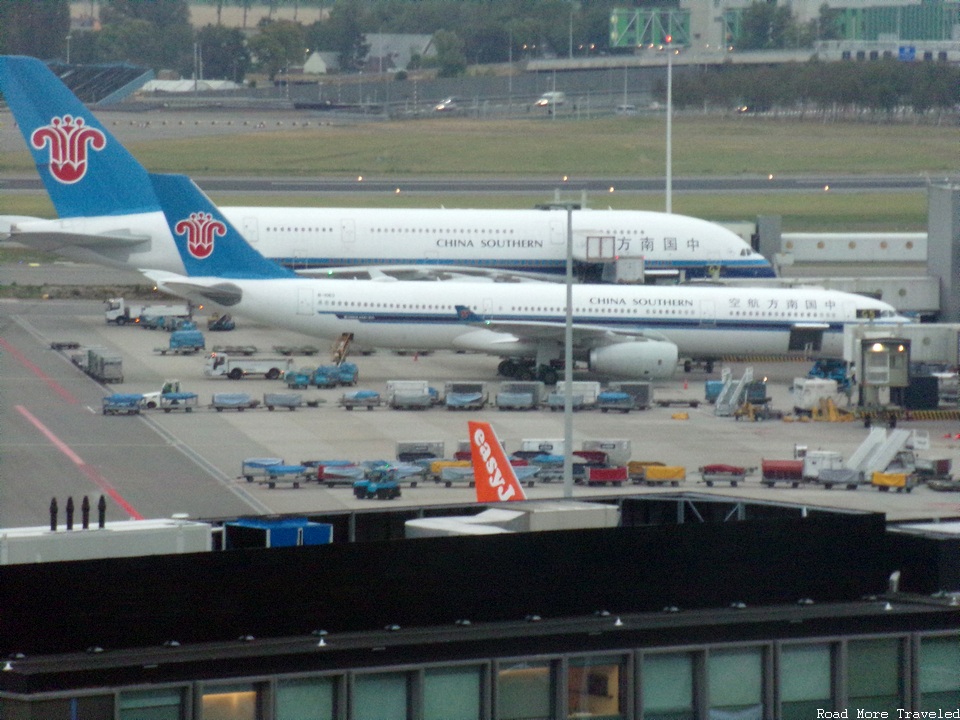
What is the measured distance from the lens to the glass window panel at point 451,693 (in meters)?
15.3

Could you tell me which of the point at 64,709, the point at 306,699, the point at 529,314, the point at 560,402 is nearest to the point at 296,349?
the point at 529,314

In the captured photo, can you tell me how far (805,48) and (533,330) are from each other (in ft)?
318

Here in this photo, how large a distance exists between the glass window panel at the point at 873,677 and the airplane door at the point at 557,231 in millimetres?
58109

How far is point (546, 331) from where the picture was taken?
58469mm

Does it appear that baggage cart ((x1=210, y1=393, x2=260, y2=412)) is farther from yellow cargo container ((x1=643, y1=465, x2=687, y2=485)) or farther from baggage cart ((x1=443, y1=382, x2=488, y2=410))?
yellow cargo container ((x1=643, y1=465, x2=687, y2=485))

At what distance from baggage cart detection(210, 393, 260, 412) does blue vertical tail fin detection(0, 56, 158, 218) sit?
61.5ft

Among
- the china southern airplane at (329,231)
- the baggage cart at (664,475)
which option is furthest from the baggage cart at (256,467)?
the china southern airplane at (329,231)

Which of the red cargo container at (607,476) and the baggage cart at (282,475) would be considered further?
the red cargo container at (607,476)

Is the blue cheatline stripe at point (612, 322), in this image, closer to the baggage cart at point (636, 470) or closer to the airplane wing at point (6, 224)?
the baggage cart at point (636, 470)

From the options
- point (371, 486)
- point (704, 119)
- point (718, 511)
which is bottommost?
point (371, 486)

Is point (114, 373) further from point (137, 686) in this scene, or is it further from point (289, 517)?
point (137, 686)

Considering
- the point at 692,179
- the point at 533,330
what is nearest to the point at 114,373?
the point at 533,330

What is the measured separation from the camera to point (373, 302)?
2324 inches

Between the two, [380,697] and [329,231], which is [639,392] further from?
[380,697]
